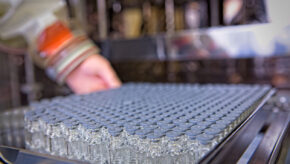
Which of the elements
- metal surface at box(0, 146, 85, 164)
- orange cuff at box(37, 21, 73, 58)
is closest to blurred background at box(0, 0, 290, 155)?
orange cuff at box(37, 21, 73, 58)

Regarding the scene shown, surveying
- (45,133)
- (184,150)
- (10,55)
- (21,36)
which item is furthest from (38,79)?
(184,150)

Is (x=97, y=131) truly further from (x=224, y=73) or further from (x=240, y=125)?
(x=224, y=73)

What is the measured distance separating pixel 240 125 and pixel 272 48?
53 centimetres

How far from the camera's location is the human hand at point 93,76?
1067 millimetres

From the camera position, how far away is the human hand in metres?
1.07

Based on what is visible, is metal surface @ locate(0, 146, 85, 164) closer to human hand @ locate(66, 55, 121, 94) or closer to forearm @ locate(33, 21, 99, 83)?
forearm @ locate(33, 21, 99, 83)

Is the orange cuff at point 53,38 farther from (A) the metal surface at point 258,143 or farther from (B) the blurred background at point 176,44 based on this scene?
(A) the metal surface at point 258,143

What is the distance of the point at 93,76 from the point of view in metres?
1.16

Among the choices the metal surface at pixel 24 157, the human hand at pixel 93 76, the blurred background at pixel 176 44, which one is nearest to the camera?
the metal surface at pixel 24 157

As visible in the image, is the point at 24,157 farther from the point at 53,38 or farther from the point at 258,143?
the point at 53,38

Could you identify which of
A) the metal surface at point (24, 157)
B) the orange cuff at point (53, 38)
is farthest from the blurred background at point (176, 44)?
the metal surface at point (24, 157)

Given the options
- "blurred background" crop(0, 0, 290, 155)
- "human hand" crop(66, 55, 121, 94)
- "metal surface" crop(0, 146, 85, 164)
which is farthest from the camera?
"human hand" crop(66, 55, 121, 94)

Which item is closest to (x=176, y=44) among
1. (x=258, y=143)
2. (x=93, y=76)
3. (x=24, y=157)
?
(x=93, y=76)

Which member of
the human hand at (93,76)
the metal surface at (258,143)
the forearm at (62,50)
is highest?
the forearm at (62,50)
